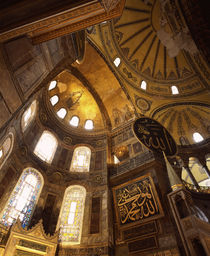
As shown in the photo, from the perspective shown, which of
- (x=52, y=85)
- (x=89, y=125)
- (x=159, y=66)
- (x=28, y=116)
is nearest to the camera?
(x=28, y=116)

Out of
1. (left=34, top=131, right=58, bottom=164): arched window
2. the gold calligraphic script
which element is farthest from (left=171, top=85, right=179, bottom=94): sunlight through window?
(left=34, top=131, right=58, bottom=164): arched window

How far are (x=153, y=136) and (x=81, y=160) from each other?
4.76 meters

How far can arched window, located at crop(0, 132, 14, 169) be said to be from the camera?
22.7 feet

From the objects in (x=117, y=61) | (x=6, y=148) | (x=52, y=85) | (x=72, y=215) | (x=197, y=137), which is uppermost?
(x=117, y=61)

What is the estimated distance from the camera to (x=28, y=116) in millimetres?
9109

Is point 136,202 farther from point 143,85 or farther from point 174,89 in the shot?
point 174,89

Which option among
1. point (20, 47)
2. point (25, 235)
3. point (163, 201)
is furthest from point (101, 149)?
point (20, 47)

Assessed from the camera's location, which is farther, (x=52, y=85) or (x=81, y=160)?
(x=52, y=85)

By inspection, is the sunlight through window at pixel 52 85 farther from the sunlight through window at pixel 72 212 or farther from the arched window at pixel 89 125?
the sunlight through window at pixel 72 212

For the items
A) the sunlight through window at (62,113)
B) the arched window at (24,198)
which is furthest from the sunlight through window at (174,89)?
the arched window at (24,198)

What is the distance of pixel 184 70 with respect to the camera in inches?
547

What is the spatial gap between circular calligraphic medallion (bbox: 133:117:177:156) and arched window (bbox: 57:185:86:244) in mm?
4294

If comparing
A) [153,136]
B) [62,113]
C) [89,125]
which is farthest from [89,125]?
[153,136]

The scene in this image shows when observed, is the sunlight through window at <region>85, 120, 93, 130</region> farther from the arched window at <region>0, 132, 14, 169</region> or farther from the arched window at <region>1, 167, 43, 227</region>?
the arched window at <region>0, 132, 14, 169</region>
